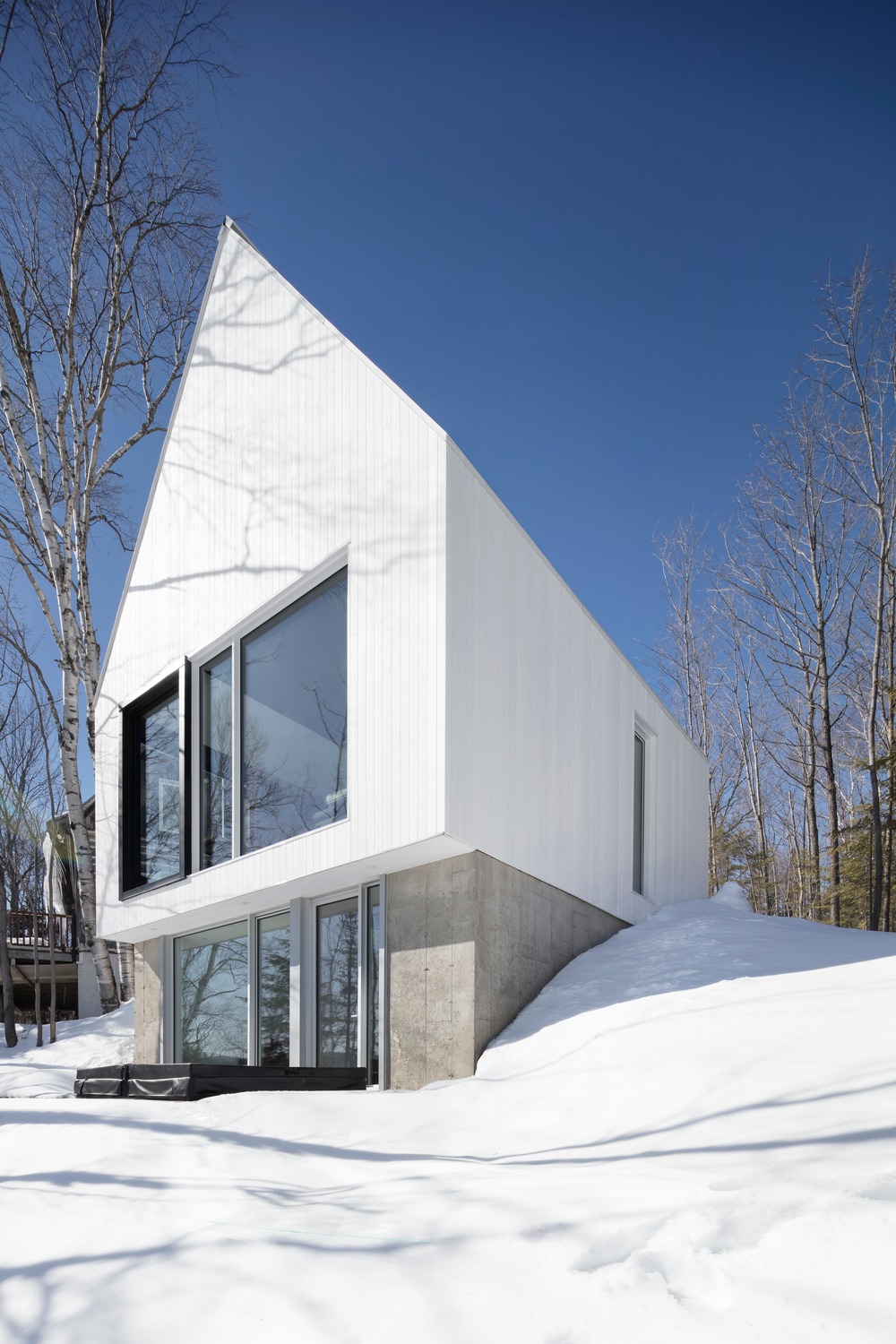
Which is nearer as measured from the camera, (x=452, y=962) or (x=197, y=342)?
(x=452, y=962)

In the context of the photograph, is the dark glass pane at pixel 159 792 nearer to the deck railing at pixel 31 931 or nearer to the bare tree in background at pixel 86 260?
the bare tree in background at pixel 86 260

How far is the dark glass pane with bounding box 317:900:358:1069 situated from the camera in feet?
21.5

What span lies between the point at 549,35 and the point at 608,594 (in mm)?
16805

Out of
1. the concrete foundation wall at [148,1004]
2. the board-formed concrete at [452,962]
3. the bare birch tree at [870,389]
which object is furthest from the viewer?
the bare birch tree at [870,389]

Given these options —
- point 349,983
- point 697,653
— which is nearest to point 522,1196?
point 349,983

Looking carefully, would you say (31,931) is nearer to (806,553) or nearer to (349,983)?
(349,983)

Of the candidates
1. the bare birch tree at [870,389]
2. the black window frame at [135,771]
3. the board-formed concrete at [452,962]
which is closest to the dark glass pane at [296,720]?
the board-formed concrete at [452,962]

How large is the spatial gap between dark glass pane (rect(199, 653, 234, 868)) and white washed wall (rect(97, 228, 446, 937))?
0.78ft

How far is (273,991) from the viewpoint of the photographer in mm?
7383

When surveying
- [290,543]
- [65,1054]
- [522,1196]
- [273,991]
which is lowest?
[65,1054]

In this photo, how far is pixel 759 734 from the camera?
74.1 ft

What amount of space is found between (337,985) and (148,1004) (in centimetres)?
363

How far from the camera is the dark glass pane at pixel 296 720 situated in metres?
6.44

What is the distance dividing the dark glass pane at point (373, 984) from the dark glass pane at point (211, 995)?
1.84 metres
